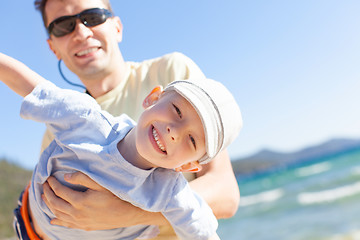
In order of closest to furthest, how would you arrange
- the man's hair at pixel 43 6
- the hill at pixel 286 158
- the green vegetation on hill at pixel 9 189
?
1. the man's hair at pixel 43 6
2. the green vegetation on hill at pixel 9 189
3. the hill at pixel 286 158

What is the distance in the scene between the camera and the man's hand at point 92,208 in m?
1.99

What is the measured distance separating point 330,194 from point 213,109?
56.0 ft

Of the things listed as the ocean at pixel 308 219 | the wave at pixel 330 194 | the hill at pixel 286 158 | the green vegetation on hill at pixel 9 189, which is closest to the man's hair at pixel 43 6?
the ocean at pixel 308 219

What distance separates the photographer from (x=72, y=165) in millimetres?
2025

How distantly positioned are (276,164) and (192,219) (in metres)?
69.5

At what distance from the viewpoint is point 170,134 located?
180 cm

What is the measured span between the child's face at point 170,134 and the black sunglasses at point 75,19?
1.34 meters

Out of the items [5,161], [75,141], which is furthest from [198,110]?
[5,161]

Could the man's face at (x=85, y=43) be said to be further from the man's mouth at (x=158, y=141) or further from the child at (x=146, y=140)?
the man's mouth at (x=158, y=141)

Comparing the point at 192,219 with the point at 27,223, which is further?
the point at 27,223

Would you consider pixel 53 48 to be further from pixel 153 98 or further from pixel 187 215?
pixel 187 215

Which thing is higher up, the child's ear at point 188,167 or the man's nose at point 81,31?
the man's nose at point 81,31

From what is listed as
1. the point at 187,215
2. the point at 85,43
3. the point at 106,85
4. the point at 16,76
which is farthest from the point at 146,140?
the point at 85,43

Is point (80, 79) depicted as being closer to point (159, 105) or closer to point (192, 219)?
point (159, 105)
